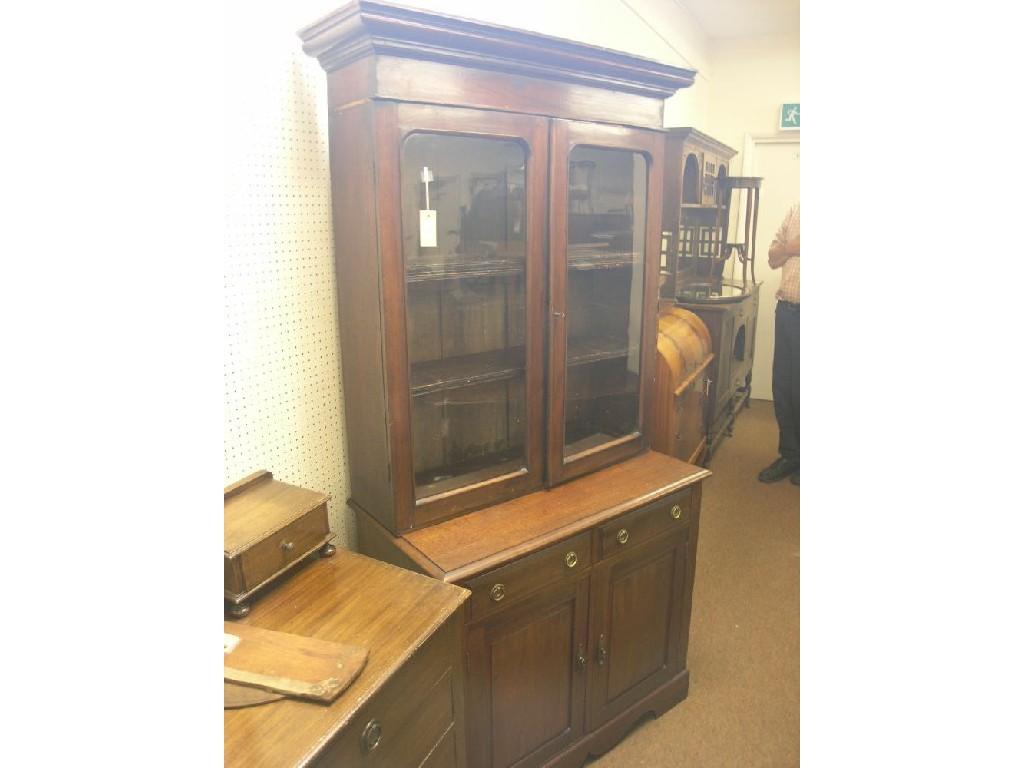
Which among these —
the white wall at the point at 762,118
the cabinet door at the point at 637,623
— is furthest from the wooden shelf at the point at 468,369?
the white wall at the point at 762,118

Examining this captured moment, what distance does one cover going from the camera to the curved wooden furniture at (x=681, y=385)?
2.93 meters

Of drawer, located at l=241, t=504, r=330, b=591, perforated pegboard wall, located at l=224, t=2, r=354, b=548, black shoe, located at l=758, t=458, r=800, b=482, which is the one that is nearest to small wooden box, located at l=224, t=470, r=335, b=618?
drawer, located at l=241, t=504, r=330, b=591

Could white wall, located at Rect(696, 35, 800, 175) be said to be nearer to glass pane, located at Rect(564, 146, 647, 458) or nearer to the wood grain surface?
glass pane, located at Rect(564, 146, 647, 458)

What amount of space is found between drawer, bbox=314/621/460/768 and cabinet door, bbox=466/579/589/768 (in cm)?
26

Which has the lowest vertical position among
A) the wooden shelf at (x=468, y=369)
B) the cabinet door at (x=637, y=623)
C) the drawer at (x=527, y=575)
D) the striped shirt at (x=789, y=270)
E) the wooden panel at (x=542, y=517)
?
the cabinet door at (x=637, y=623)

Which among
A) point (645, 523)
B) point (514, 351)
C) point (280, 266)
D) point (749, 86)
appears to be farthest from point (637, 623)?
point (749, 86)

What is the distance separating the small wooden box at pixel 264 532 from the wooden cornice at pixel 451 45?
923mm

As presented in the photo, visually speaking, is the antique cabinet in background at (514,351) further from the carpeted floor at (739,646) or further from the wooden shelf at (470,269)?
the carpeted floor at (739,646)

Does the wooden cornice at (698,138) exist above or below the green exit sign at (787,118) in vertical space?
below

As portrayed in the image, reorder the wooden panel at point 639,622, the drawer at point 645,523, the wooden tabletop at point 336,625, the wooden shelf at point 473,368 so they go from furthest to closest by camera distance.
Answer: the wooden panel at point 639,622
the drawer at point 645,523
the wooden shelf at point 473,368
the wooden tabletop at point 336,625
